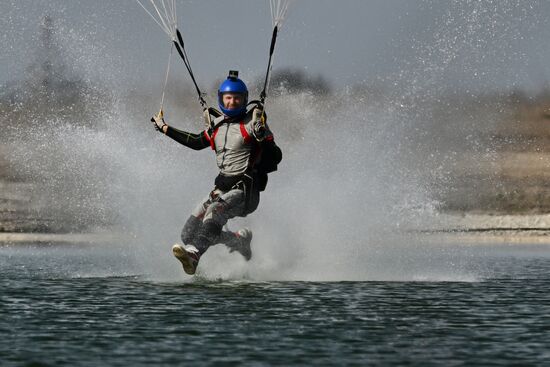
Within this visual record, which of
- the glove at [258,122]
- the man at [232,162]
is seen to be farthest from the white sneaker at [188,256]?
the glove at [258,122]

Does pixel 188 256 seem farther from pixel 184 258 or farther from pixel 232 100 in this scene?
pixel 232 100

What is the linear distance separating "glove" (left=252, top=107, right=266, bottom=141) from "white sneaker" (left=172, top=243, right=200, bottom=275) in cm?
206

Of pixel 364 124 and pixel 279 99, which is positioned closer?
pixel 364 124

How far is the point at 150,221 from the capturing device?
24.5m

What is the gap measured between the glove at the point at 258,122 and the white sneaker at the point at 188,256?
6.76 feet

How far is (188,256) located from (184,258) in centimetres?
8

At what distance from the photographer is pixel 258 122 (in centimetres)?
2077

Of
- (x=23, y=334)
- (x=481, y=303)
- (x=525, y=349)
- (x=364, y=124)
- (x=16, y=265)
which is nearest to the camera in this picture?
(x=525, y=349)

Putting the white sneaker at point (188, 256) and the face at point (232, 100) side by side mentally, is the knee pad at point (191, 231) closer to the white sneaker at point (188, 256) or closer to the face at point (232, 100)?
the white sneaker at point (188, 256)

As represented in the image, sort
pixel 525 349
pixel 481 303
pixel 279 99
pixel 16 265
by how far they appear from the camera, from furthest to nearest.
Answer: pixel 279 99 < pixel 16 265 < pixel 481 303 < pixel 525 349

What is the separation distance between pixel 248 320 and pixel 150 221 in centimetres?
912

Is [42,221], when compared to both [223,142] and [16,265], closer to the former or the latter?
[16,265]

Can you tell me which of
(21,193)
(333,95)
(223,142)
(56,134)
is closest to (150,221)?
(223,142)

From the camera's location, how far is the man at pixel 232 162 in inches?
827
